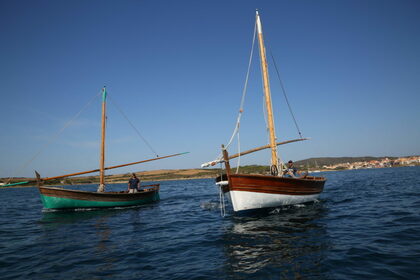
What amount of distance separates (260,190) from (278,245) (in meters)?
6.17

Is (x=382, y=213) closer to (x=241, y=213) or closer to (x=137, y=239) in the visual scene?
(x=241, y=213)

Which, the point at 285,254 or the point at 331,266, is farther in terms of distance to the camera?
the point at 285,254

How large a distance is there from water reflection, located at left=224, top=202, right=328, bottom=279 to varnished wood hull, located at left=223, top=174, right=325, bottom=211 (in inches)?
41.1

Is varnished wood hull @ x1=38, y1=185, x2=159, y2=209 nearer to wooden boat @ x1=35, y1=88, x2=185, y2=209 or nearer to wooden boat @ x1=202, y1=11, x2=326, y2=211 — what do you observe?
wooden boat @ x1=35, y1=88, x2=185, y2=209

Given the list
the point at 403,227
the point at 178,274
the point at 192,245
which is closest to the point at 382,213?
the point at 403,227

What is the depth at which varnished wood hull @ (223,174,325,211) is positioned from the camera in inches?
A: 565

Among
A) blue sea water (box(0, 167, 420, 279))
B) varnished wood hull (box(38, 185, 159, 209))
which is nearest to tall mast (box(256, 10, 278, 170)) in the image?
blue sea water (box(0, 167, 420, 279))

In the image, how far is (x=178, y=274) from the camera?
6.62m

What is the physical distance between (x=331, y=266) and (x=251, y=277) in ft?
7.28

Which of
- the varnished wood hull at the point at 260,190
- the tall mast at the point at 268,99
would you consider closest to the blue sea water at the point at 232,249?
the varnished wood hull at the point at 260,190

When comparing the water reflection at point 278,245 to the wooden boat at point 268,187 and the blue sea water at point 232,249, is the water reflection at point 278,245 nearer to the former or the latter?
the blue sea water at point 232,249

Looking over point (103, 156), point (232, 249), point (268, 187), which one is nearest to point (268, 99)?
point (268, 187)

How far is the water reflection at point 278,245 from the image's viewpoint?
6508mm

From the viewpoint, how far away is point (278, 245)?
337 inches
